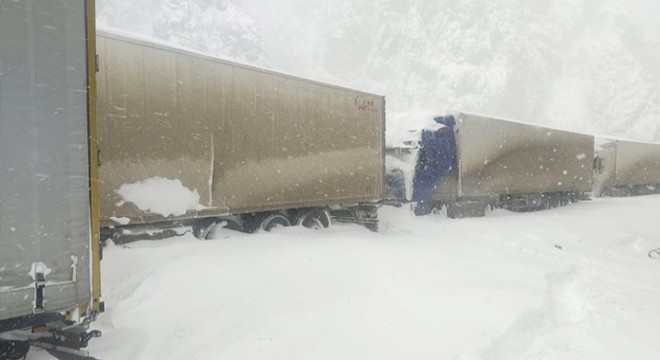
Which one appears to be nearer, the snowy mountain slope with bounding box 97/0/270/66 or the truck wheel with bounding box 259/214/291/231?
the truck wheel with bounding box 259/214/291/231

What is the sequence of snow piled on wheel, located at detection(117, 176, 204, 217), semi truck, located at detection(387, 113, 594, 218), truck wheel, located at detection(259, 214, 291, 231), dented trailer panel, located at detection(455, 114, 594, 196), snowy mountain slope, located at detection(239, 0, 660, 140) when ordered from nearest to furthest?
snow piled on wheel, located at detection(117, 176, 204, 217)
truck wheel, located at detection(259, 214, 291, 231)
semi truck, located at detection(387, 113, 594, 218)
dented trailer panel, located at detection(455, 114, 594, 196)
snowy mountain slope, located at detection(239, 0, 660, 140)

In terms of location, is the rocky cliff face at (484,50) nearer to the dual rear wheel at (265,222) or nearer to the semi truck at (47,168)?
the dual rear wheel at (265,222)

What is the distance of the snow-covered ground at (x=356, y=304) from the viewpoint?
15.1 feet

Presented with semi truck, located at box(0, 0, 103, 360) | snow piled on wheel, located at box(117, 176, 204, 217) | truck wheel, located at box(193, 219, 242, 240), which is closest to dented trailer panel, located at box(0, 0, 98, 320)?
semi truck, located at box(0, 0, 103, 360)

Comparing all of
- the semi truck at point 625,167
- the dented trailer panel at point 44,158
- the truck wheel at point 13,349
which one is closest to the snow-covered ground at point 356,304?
the truck wheel at point 13,349

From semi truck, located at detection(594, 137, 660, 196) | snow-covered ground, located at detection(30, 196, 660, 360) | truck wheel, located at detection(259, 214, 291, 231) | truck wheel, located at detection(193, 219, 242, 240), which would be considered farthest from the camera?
semi truck, located at detection(594, 137, 660, 196)

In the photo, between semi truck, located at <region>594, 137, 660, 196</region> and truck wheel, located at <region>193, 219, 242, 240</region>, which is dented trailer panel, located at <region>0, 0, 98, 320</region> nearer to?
truck wheel, located at <region>193, 219, 242, 240</region>

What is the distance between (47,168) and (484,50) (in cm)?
6974

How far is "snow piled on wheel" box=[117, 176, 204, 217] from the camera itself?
284 inches

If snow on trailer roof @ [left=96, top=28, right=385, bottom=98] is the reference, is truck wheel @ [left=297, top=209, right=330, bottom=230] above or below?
below

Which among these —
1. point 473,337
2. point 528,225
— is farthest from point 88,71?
point 528,225

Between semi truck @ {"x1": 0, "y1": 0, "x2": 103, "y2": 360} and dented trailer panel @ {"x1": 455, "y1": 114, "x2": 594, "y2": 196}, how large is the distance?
1438cm

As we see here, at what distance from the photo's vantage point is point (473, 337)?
479 centimetres

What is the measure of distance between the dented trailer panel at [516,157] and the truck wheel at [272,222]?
8326 mm
